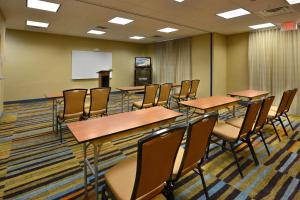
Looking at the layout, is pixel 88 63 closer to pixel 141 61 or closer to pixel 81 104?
pixel 141 61

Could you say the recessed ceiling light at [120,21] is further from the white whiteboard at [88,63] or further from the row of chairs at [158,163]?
the row of chairs at [158,163]

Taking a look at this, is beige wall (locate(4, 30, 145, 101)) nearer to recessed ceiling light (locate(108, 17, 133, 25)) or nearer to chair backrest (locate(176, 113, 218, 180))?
recessed ceiling light (locate(108, 17, 133, 25))

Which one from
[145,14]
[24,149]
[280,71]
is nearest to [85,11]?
[145,14]

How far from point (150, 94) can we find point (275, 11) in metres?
3.34

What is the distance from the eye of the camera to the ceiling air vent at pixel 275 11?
395 centimetres

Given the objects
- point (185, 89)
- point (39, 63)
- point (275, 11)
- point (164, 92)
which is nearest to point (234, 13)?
point (275, 11)

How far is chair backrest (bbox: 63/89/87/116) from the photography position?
3.22m

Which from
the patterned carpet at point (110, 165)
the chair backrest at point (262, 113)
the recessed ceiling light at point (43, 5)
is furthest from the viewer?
the recessed ceiling light at point (43, 5)

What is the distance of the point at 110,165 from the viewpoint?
259 cm

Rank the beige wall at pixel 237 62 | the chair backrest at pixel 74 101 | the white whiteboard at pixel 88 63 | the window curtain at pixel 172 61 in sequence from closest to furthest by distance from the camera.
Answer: the chair backrest at pixel 74 101, the beige wall at pixel 237 62, the window curtain at pixel 172 61, the white whiteboard at pixel 88 63

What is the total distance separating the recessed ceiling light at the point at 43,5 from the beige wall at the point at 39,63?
3445 millimetres

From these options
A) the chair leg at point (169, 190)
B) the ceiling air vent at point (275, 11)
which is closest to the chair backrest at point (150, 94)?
the chair leg at point (169, 190)

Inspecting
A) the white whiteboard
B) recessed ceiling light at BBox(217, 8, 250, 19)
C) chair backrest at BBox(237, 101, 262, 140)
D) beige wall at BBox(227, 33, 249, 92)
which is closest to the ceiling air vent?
recessed ceiling light at BBox(217, 8, 250, 19)

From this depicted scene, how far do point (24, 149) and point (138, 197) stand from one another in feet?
9.01
